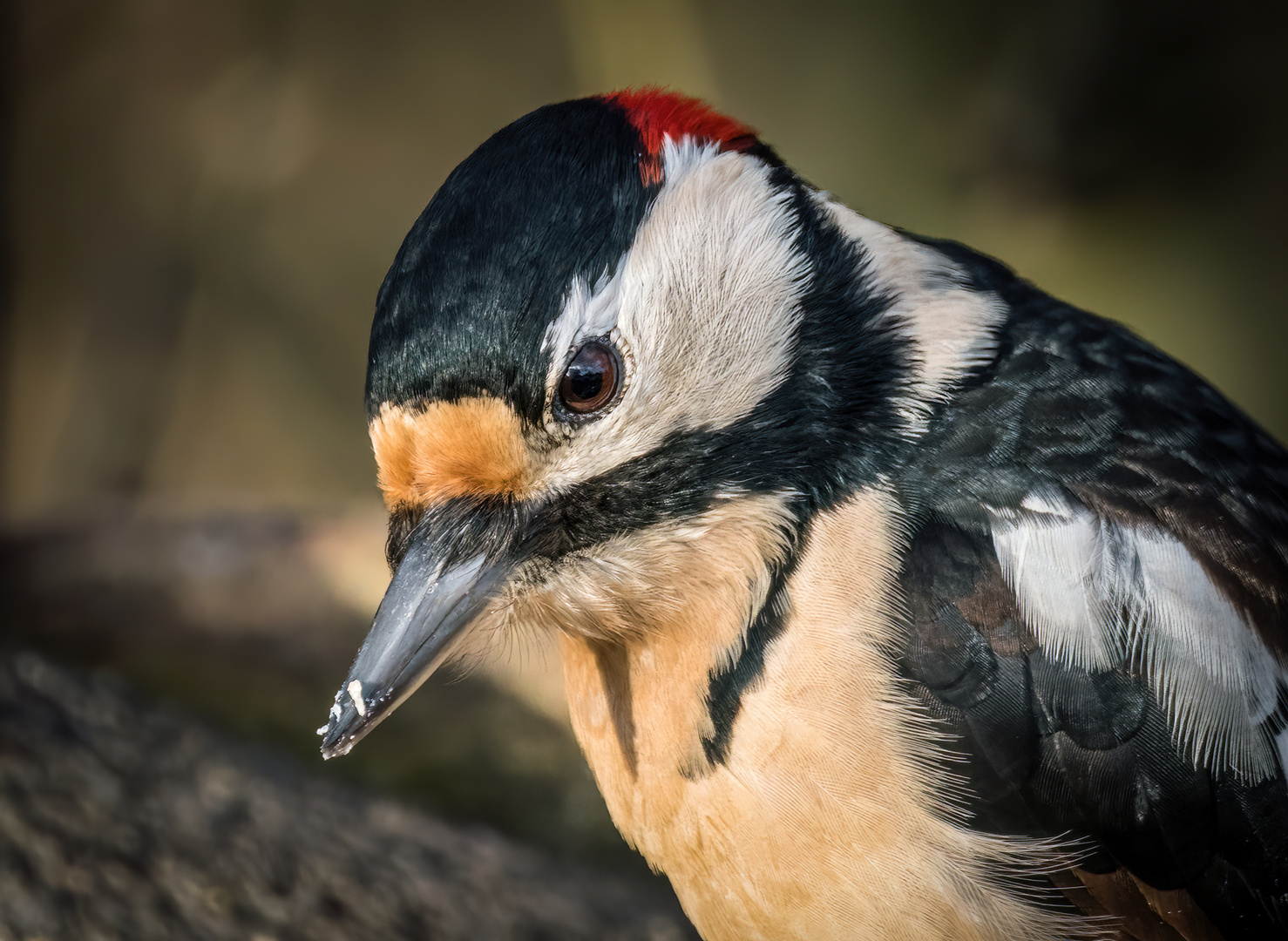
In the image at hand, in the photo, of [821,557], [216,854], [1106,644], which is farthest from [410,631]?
[216,854]

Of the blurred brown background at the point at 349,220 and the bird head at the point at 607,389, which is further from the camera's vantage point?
the blurred brown background at the point at 349,220

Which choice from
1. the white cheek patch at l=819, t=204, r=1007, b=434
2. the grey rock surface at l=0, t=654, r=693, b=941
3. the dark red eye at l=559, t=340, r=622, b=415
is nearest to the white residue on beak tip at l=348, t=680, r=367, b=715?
the dark red eye at l=559, t=340, r=622, b=415

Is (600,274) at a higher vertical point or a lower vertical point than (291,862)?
higher

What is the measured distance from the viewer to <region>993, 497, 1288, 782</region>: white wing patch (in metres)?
1.89

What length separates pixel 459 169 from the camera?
193 cm

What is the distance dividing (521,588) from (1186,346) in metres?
5.54

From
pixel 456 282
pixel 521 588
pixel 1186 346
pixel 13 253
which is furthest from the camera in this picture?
pixel 13 253

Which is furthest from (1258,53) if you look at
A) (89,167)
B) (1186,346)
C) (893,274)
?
(89,167)

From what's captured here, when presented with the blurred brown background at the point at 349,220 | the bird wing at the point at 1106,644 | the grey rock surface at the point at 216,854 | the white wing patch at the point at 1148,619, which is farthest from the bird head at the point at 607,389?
the blurred brown background at the point at 349,220

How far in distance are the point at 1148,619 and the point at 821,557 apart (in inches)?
22.7

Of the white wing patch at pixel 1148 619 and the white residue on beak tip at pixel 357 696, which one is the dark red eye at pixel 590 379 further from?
the white wing patch at pixel 1148 619

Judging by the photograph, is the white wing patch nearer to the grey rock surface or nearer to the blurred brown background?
the grey rock surface

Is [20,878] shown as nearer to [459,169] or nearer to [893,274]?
[459,169]

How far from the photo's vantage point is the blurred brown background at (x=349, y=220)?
13.5ft
